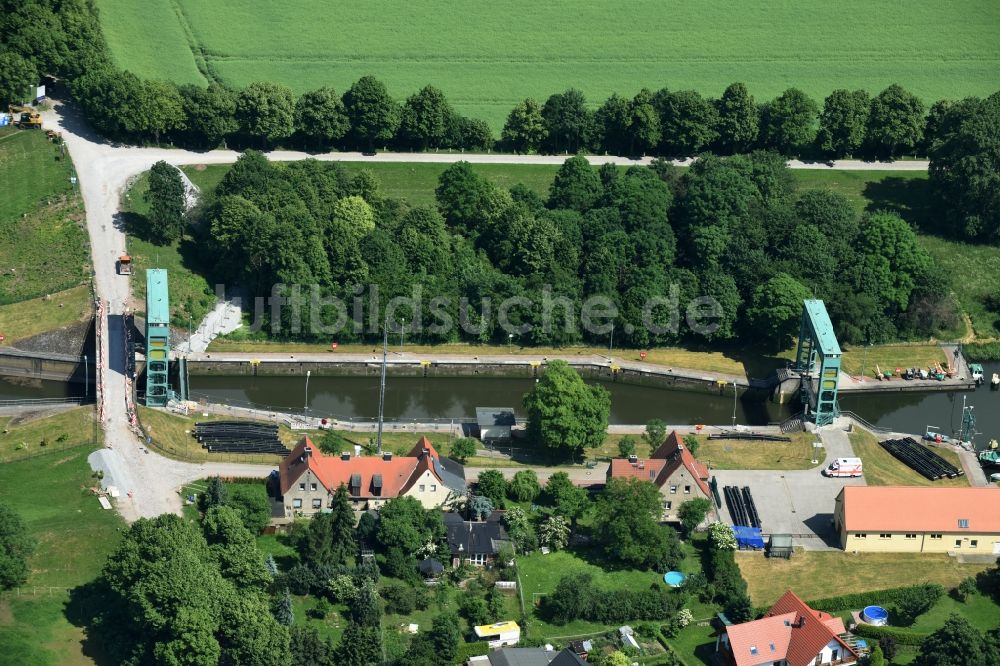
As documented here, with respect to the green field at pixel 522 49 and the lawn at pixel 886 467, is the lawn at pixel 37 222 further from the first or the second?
the lawn at pixel 886 467

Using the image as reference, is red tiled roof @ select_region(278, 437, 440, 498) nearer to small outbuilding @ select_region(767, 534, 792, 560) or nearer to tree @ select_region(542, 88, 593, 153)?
small outbuilding @ select_region(767, 534, 792, 560)

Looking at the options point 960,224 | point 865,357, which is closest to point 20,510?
point 865,357

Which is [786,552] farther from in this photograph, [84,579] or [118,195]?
[118,195]

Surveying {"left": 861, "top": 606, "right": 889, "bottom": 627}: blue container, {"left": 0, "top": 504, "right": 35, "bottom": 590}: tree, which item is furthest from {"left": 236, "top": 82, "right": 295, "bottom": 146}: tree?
{"left": 861, "top": 606, "right": 889, "bottom": 627}: blue container

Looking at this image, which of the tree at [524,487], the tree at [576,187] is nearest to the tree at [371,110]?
the tree at [576,187]

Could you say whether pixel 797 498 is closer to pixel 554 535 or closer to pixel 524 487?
pixel 554 535

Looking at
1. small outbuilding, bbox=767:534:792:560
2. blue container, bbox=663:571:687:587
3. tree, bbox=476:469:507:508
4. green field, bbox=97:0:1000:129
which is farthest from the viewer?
green field, bbox=97:0:1000:129
